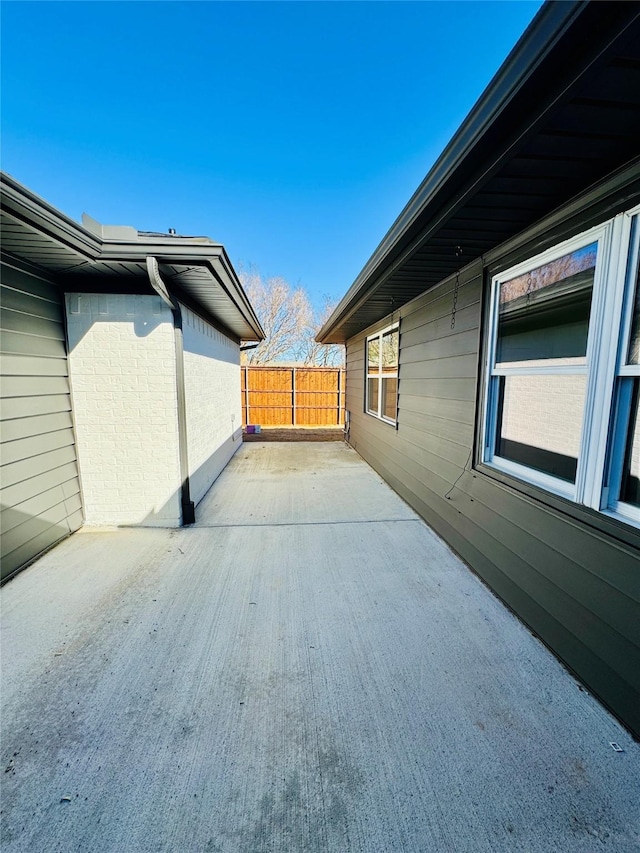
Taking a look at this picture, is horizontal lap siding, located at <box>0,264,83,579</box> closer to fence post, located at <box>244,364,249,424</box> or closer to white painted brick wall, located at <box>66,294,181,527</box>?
white painted brick wall, located at <box>66,294,181,527</box>

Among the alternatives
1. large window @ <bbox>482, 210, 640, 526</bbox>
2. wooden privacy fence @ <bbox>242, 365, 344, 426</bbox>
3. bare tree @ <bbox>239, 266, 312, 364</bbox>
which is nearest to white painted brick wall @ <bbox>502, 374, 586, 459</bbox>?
large window @ <bbox>482, 210, 640, 526</bbox>

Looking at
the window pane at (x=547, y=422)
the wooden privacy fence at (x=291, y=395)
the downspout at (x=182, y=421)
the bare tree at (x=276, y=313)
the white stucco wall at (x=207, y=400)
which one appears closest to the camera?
the downspout at (x=182, y=421)

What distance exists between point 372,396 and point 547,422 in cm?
291

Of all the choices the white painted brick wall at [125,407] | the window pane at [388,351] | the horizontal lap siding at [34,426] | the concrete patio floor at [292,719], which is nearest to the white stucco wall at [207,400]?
the white painted brick wall at [125,407]

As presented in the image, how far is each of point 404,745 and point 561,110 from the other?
243cm

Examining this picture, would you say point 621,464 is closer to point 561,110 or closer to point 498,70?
point 561,110

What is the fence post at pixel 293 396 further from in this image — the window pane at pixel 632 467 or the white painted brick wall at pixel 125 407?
the window pane at pixel 632 467

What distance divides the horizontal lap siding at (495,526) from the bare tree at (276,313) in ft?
46.0

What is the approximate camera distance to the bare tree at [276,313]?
17719 millimetres

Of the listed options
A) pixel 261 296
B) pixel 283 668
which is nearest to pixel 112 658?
pixel 283 668

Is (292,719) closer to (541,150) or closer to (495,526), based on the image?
(495,526)

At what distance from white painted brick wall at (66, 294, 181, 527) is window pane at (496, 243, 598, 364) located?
2.91 metres

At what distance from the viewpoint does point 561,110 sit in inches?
48.4

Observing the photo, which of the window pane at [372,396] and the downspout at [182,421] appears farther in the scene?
the window pane at [372,396]
